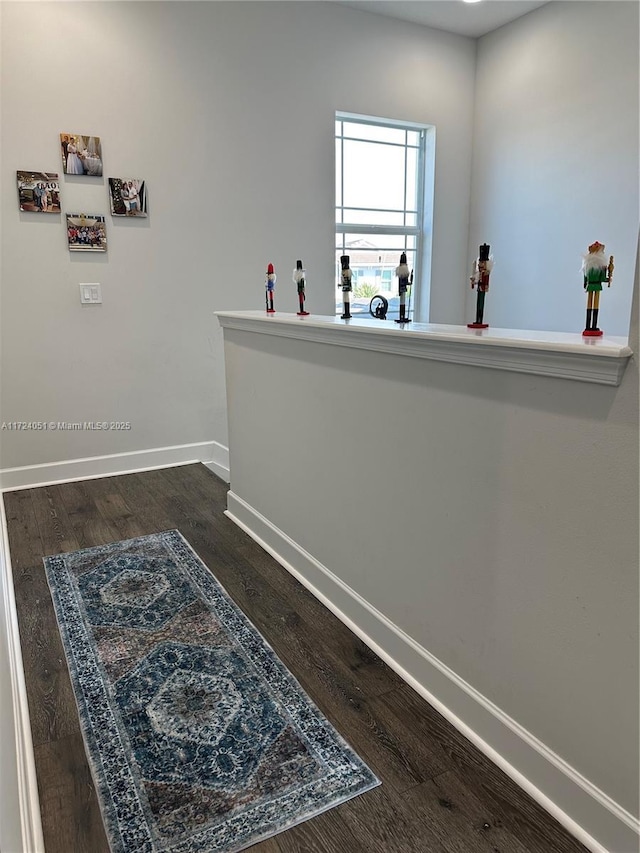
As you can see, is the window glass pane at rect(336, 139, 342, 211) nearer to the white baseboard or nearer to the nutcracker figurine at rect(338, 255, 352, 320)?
the nutcracker figurine at rect(338, 255, 352, 320)

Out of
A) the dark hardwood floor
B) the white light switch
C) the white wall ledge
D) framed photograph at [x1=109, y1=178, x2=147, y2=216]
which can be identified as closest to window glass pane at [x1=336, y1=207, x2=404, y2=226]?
framed photograph at [x1=109, y1=178, x2=147, y2=216]

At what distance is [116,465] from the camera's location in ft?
12.5

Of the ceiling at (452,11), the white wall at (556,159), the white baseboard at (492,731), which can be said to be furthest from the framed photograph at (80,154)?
the white wall at (556,159)

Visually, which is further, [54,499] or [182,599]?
[54,499]

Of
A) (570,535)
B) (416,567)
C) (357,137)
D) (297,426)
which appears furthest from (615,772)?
(357,137)

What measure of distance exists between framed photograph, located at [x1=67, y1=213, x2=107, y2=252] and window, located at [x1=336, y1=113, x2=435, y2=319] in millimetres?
1719

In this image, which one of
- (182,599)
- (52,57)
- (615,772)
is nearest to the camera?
(615,772)

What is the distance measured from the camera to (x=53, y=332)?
3.49m

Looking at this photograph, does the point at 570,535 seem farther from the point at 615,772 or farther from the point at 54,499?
the point at 54,499

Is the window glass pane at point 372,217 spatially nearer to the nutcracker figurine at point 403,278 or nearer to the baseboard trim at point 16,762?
the nutcracker figurine at point 403,278

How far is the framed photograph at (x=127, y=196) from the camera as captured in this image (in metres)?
3.50

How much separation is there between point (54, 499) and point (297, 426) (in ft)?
5.87

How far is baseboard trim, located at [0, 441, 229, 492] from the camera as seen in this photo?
355 cm

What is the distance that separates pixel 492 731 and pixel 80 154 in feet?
11.4
